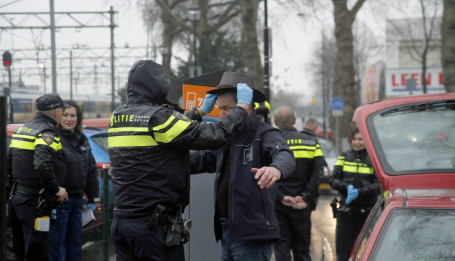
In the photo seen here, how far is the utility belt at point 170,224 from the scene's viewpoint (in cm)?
351

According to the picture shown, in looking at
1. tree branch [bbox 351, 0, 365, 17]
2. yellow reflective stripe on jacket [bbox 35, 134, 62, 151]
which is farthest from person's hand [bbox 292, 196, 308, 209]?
tree branch [bbox 351, 0, 365, 17]

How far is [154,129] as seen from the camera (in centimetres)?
349

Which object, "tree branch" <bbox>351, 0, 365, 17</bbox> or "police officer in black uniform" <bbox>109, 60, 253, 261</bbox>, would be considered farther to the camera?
"tree branch" <bbox>351, 0, 365, 17</bbox>

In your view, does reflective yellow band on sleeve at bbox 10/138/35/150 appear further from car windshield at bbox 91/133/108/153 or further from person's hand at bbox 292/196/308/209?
car windshield at bbox 91/133/108/153

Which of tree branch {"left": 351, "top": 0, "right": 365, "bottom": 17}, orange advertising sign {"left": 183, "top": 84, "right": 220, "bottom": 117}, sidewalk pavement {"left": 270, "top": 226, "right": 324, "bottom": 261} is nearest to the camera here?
orange advertising sign {"left": 183, "top": 84, "right": 220, "bottom": 117}

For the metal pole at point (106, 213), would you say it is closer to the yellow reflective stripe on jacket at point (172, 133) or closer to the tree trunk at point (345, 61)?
the yellow reflective stripe on jacket at point (172, 133)

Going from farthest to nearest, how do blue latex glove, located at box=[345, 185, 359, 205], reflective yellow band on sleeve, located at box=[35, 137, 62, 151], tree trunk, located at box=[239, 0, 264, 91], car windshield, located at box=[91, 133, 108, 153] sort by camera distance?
tree trunk, located at box=[239, 0, 264, 91]
car windshield, located at box=[91, 133, 108, 153]
blue latex glove, located at box=[345, 185, 359, 205]
reflective yellow band on sleeve, located at box=[35, 137, 62, 151]

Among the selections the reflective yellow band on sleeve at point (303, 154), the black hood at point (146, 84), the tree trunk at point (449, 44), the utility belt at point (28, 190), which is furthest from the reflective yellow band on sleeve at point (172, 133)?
the tree trunk at point (449, 44)

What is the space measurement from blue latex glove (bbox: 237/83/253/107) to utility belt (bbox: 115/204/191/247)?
813mm

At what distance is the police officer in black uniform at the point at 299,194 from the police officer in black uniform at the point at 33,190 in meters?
2.29

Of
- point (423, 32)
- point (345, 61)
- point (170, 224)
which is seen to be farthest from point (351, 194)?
point (423, 32)

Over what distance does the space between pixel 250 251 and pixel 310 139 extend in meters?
2.93

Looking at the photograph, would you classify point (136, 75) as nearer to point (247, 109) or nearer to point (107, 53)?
point (247, 109)

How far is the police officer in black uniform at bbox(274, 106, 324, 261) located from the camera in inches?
254
